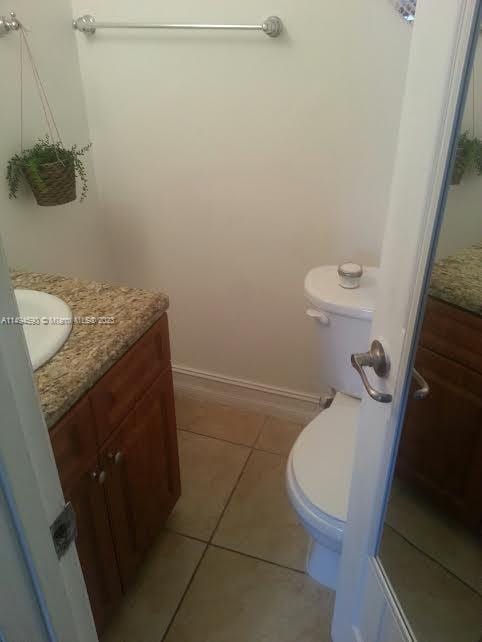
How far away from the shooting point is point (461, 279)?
83cm

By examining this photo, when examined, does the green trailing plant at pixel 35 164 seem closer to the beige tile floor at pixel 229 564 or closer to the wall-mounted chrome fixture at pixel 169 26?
the wall-mounted chrome fixture at pixel 169 26

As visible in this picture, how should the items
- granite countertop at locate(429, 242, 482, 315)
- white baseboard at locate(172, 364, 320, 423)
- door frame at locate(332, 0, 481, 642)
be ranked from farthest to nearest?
white baseboard at locate(172, 364, 320, 423) → granite countertop at locate(429, 242, 482, 315) → door frame at locate(332, 0, 481, 642)

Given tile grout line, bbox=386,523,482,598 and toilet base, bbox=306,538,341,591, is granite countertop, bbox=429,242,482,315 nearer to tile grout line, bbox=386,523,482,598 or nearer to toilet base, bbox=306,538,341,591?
tile grout line, bbox=386,523,482,598

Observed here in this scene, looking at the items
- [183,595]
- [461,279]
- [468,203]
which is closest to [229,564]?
[183,595]

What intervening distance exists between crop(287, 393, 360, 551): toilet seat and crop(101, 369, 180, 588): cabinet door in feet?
1.24

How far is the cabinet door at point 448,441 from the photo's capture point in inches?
36.1

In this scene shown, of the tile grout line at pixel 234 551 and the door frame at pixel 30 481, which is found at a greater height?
the door frame at pixel 30 481

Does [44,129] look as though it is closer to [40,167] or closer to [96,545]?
[40,167]

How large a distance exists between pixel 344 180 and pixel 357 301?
447 millimetres

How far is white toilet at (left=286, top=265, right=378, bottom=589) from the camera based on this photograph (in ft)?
3.99

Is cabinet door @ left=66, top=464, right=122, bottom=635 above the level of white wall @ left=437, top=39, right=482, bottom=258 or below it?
below

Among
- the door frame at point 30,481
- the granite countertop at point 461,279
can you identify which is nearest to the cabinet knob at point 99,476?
the door frame at point 30,481

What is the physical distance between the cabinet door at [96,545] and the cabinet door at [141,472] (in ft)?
0.10

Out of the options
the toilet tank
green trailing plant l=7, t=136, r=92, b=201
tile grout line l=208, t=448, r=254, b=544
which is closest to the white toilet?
the toilet tank
